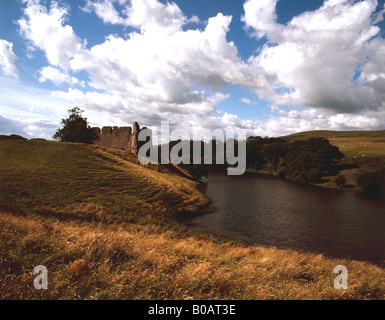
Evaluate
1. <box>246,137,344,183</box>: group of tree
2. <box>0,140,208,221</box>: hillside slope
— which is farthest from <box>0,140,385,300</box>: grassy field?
<box>246,137,344,183</box>: group of tree

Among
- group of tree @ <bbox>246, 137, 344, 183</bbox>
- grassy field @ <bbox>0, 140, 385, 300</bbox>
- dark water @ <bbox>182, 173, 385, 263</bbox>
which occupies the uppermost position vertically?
group of tree @ <bbox>246, 137, 344, 183</bbox>

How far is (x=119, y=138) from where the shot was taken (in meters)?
41.5

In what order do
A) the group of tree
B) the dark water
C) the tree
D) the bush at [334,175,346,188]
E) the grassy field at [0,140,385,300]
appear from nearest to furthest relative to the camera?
the grassy field at [0,140,385,300]
the dark water
the tree
the bush at [334,175,346,188]
the group of tree

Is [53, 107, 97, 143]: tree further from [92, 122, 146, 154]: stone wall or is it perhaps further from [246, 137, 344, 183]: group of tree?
[246, 137, 344, 183]: group of tree

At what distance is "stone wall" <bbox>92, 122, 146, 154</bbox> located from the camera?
4056cm

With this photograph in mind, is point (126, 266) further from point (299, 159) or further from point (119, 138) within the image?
point (299, 159)

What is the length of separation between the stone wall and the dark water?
66.3ft

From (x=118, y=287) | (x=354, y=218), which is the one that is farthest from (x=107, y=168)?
(x=354, y=218)

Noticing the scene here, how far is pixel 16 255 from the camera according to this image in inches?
223

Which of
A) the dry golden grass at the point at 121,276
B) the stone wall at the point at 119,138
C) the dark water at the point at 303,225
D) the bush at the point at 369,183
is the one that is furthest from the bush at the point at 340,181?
the dry golden grass at the point at 121,276

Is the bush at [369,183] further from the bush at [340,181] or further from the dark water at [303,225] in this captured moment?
the dark water at [303,225]

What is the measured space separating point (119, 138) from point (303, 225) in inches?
1399

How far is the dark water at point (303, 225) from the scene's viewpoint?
54.7 ft
